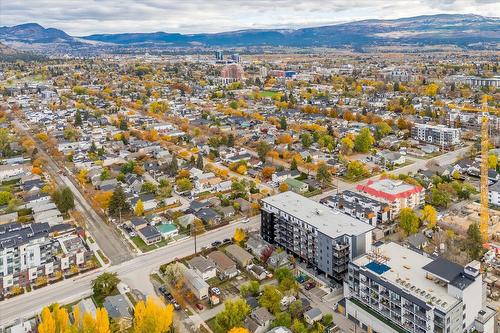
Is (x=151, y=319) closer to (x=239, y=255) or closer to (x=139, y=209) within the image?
(x=239, y=255)

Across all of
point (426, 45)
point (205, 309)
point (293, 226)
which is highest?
point (426, 45)

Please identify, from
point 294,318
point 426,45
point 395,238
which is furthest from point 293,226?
point 426,45

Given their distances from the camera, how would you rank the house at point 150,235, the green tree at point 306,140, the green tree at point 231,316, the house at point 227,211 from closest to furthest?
the green tree at point 231,316 < the house at point 150,235 < the house at point 227,211 < the green tree at point 306,140

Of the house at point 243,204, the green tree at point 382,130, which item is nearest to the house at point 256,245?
the house at point 243,204

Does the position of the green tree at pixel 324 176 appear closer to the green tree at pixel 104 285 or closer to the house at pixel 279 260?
the house at pixel 279 260

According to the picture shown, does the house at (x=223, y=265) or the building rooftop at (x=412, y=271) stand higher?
the building rooftop at (x=412, y=271)

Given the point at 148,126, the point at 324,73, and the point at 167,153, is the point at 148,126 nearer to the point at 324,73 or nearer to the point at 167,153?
the point at 167,153

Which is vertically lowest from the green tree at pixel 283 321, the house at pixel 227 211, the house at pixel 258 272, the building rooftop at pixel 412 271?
the house at pixel 258 272
